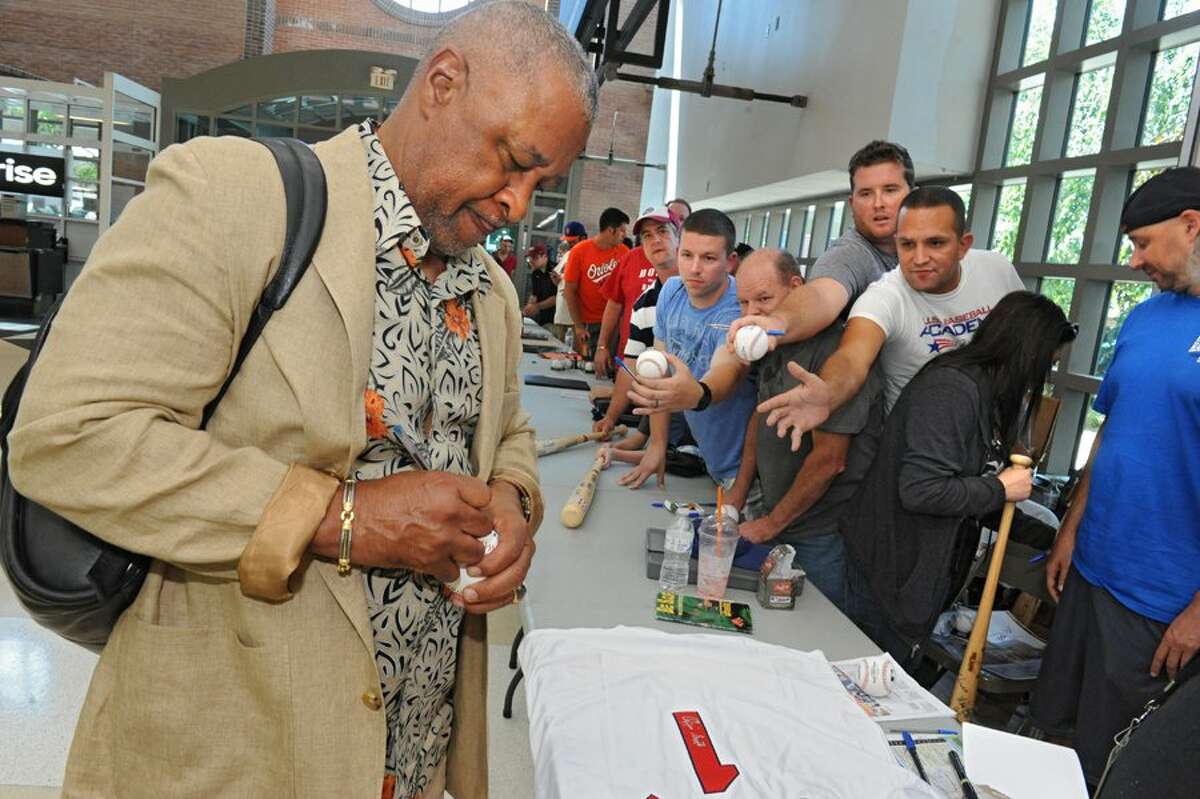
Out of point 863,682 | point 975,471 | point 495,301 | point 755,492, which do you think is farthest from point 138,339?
point 755,492

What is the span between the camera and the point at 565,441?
10.3ft

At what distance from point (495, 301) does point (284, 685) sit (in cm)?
56

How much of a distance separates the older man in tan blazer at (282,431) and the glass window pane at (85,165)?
12.9 m

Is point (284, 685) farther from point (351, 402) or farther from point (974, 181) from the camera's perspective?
point (974, 181)

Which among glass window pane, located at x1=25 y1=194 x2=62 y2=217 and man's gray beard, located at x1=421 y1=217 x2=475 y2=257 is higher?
glass window pane, located at x1=25 y1=194 x2=62 y2=217

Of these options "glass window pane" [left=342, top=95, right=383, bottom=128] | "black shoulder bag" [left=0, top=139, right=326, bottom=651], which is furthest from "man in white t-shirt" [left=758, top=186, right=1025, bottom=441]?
"glass window pane" [left=342, top=95, right=383, bottom=128]

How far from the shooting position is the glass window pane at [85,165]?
449 inches

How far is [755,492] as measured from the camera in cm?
253

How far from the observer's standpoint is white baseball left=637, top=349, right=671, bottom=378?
89.6 inches

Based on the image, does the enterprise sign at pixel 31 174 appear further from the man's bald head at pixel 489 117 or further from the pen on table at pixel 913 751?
the pen on table at pixel 913 751

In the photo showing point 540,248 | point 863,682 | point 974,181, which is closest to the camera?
point 863,682

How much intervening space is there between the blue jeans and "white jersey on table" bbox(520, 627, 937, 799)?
0.77 m

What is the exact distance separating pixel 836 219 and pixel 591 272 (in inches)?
86.8

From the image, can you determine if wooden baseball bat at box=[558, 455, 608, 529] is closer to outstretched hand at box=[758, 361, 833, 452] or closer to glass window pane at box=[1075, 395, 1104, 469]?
outstretched hand at box=[758, 361, 833, 452]
